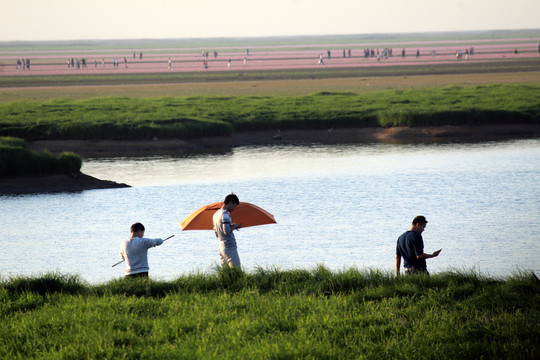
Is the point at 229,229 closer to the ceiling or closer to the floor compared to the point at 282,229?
closer to the ceiling

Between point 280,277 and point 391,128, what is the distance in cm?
3324

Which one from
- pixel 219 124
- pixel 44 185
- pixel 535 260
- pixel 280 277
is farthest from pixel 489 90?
pixel 280 277

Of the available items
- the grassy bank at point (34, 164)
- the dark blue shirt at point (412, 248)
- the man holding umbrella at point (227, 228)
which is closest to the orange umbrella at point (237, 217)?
the man holding umbrella at point (227, 228)

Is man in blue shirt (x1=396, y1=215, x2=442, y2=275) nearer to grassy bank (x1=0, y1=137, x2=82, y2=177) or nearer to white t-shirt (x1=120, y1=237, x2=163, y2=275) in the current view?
white t-shirt (x1=120, y1=237, x2=163, y2=275)

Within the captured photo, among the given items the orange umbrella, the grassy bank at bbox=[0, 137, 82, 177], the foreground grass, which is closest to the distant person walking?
the foreground grass

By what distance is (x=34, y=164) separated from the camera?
29.4 metres

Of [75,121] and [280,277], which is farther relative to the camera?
[75,121]

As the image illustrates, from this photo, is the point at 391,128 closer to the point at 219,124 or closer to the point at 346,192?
the point at 219,124

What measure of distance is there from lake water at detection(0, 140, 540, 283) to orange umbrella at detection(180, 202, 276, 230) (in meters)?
0.88

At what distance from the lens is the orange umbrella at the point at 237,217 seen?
1307 cm

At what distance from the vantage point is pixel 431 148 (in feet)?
126

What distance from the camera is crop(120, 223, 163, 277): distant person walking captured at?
12.0 meters

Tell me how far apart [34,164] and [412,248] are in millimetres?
21022

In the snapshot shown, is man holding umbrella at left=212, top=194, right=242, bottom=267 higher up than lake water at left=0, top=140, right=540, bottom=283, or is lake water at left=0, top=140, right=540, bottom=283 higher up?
man holding umbrella at left=212, top=194, right=242, bottom=267
